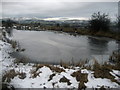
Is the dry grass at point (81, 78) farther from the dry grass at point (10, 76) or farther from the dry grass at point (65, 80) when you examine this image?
the dry grass at point (10, 76)

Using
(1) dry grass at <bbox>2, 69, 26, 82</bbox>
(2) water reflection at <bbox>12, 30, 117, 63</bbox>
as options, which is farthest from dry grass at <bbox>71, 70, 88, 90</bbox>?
(2) water reflection at <bbox>12, 30, 117, 63</bbox>

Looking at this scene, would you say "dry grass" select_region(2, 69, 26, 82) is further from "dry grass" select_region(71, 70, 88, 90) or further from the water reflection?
the water reflection

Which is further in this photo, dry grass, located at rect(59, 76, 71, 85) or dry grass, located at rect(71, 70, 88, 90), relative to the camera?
dry grass, located at rect(59, 76, 71, 85)

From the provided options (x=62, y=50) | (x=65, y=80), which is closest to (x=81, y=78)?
(x=65, y=80)

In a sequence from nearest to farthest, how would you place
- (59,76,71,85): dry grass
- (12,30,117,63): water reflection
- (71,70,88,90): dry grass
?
(71,70,88,90): dry grass, (59,76,71,85): dry grass, (12,30,117,63): water reflection

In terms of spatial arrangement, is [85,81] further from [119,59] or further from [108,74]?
[119,59]

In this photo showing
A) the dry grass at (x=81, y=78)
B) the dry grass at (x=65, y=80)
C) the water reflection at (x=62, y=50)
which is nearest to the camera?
the dry grass at (x=81, y=78)

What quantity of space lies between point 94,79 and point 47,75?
208 centimetres

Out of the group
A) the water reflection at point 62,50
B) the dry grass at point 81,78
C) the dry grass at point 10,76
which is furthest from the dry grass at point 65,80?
the water reflection at point 62,50

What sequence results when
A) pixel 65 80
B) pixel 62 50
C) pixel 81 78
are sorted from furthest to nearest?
pixel 62 50, pixel 81 78, pixel 65 80

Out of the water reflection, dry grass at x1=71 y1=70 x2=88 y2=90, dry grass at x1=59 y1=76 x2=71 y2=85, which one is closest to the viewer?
dry grass at x1=71 y1=70 x2=88 y2=90

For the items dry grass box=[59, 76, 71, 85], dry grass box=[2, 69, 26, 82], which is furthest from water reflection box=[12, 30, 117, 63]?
dry grass box=[59, 76, 71, 85]

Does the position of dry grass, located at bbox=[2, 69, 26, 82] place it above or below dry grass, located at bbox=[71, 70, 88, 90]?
above

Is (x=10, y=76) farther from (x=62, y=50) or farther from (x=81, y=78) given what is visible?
(x=62, y=50)
